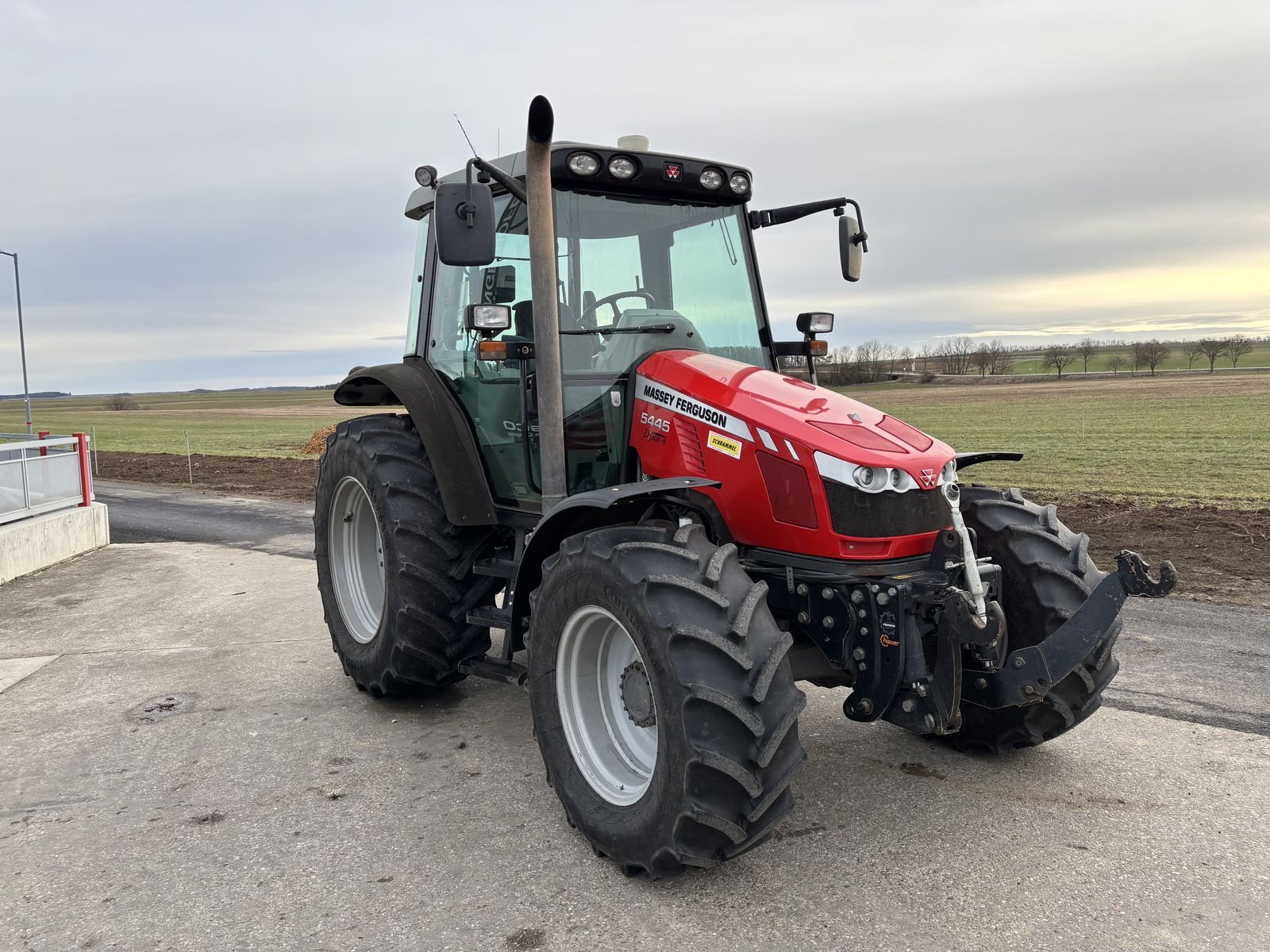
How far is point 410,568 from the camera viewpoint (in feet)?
17.0

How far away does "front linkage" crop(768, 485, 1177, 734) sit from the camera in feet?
11.9

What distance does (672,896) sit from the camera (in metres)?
3.53

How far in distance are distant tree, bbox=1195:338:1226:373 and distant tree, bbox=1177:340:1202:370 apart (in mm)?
359

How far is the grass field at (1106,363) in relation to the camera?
265ft

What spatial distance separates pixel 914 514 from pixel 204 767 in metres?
3.51

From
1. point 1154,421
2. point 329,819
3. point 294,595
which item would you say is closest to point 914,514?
point 329,819

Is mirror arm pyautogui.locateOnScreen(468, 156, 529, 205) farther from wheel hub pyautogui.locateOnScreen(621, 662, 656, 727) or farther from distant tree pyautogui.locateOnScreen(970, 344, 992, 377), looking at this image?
distant tree pyautogui.locateOnScreen(970, 344, 992, 377)

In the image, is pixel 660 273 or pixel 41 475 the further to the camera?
pixel 41 475

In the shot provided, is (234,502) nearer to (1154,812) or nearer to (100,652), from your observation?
(100,652)

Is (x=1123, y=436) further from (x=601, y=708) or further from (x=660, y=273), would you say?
(x=601, y=708)

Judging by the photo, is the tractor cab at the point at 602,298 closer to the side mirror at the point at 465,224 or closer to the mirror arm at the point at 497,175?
the mirror arm at the point at 497,175

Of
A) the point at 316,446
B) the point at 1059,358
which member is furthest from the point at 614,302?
the point at 1059,358

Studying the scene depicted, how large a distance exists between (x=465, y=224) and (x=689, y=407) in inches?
45.4

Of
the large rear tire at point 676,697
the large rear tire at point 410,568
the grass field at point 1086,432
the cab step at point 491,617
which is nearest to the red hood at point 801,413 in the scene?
the large rear tire at point 676,697
